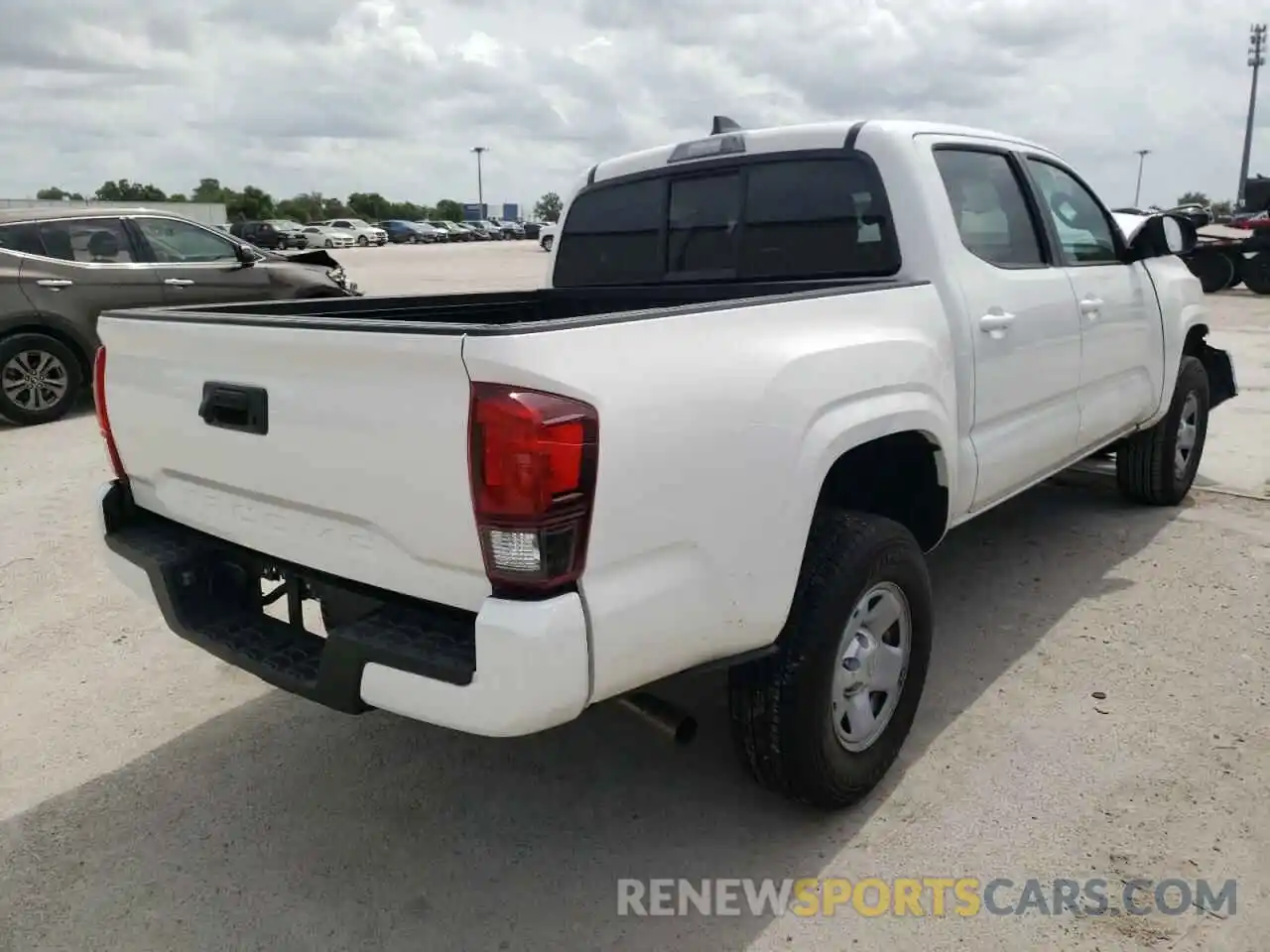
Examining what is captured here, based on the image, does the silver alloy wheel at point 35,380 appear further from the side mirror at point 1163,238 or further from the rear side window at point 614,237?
the side mirror at point 1163,238

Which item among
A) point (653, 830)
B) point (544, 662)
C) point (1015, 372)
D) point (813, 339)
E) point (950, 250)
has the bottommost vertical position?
point (653, 830)

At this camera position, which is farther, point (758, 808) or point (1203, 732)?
point (1203, 732)

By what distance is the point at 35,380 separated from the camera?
8.41 metres

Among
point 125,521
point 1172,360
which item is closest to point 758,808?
point 125,521

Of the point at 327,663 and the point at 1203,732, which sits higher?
the point at 327,663

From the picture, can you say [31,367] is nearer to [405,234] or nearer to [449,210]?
[405,234]

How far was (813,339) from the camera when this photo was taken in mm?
2625

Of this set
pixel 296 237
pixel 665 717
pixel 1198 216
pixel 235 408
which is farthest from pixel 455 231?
pixel 665 717

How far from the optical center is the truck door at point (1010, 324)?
348 cm

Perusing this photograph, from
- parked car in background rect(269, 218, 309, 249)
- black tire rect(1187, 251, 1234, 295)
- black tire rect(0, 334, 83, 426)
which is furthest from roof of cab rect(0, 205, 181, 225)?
parked car in background rect(269, 218, 309, 249)

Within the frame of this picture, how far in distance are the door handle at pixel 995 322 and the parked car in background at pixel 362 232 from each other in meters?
52.5

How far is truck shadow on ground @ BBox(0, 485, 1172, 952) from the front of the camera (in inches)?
99.0

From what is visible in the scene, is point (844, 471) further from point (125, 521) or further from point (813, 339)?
point (125, 521)

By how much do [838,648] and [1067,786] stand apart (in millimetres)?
951
